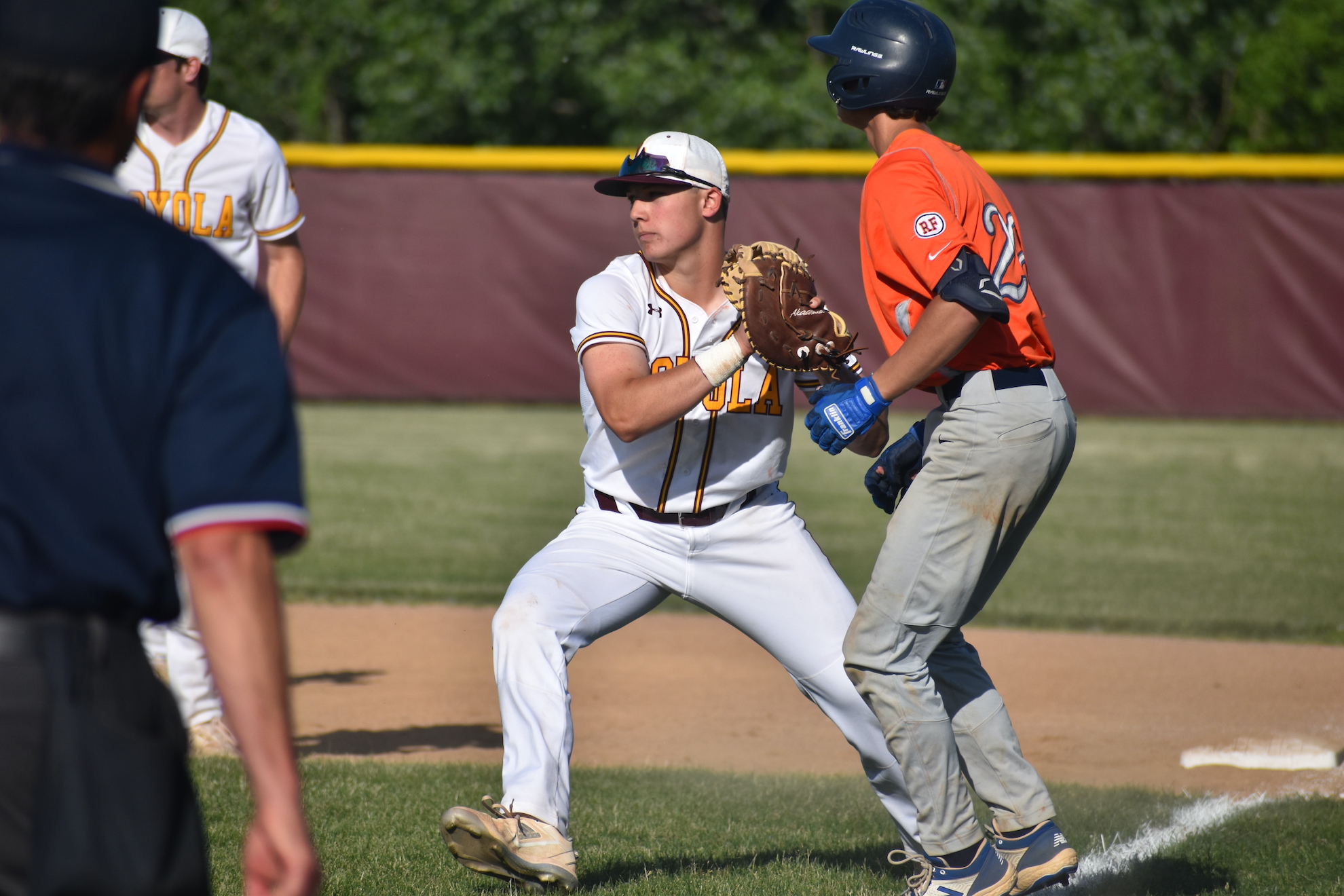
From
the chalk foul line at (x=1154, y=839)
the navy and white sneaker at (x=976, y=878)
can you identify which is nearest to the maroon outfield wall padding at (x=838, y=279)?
the chalk foul line at (x=1154, y=839)

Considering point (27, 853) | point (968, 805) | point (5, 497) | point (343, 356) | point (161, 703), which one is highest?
point (5, 497)

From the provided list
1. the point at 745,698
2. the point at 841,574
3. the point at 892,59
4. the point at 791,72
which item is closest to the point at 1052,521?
the point at 841,574

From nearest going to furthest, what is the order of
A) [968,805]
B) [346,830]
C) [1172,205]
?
1. [968,805]
2. [346,830]
3. [1172,205]

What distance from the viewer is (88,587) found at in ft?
5.16

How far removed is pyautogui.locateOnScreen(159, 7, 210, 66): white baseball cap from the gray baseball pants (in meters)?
2.81

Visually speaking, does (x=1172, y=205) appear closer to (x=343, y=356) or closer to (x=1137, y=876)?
(x=343, y=356)

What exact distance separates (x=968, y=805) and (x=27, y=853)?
232 cm

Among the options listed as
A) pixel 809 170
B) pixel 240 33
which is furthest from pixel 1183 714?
pixel 240 33

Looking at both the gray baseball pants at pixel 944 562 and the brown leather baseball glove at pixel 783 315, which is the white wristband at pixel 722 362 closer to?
the brown leather baseball glove at pixel 783 315

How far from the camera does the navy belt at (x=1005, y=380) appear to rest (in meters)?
3.34

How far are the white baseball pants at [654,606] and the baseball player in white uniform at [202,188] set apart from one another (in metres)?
1.53

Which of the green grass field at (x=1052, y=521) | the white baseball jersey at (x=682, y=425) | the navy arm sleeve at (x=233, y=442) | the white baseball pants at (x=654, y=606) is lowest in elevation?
the green grass field at (x=1052, y=521)

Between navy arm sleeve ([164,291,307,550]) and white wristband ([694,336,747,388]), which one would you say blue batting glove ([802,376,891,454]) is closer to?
white wristband ([694,336,747,388])

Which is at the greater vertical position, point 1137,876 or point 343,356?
point 1137,876
